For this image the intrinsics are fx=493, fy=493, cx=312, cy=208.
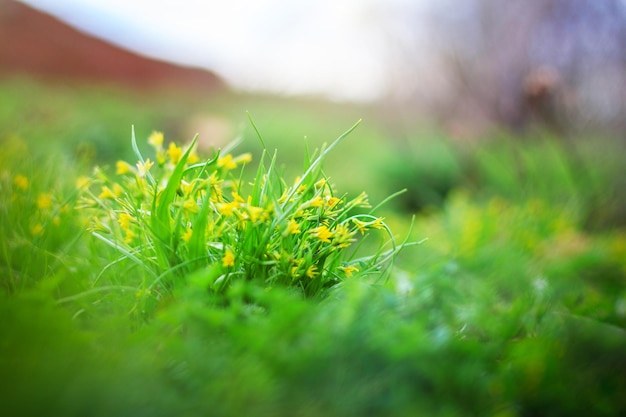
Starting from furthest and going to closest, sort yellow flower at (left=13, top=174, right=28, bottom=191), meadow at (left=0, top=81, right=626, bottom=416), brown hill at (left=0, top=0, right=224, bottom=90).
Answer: brown hill at (left=0, top=0, right=224, bottom=90) → yellow flower at (left=13, top=174, right=28, bottom=191) → meadow at (left=0, top=81, right=626, bottom=416)

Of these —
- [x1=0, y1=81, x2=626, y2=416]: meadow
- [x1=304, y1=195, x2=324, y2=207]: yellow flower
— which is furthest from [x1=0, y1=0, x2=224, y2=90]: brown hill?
[x1=304, y1=195, x2=324, y2=207]: yellow flower

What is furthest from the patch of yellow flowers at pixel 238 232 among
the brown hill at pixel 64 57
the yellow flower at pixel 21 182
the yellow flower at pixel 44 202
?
the brown hill at pixel 64 57

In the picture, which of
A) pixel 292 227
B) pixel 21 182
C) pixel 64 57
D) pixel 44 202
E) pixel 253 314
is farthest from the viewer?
pixel 64 57

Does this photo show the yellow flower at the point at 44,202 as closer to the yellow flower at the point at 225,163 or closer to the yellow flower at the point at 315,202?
the yellow flower at the point at 225,163

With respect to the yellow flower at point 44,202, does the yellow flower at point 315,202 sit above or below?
above

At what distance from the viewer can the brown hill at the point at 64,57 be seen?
906cm

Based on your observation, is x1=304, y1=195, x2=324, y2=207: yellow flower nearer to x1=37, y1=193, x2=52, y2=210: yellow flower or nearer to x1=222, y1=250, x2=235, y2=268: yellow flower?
x1=222, y1=250, x2=235, y2=268: yellow flower

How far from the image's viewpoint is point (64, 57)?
31.6ft

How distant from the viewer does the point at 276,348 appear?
37.6 inches

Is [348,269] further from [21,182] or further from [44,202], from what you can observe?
[21,182]

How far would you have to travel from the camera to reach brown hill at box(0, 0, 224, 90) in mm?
9062

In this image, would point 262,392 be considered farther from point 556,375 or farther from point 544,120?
point 544,120

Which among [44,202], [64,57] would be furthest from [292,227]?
[64,57]

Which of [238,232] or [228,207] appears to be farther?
[238,232]
